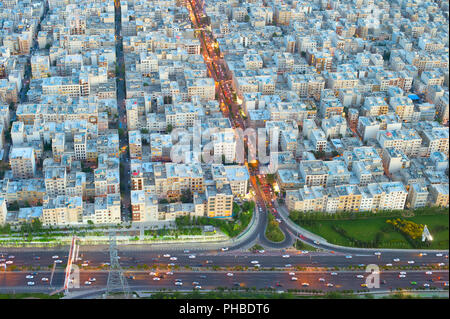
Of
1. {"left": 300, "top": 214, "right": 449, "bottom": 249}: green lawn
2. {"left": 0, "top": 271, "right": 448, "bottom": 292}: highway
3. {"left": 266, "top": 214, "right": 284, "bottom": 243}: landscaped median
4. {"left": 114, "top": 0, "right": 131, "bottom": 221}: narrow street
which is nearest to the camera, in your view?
{"left": 0, "top": 271, "right": 448, "bottom": 292}: highway

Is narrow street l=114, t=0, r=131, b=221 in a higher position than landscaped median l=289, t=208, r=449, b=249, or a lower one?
higher

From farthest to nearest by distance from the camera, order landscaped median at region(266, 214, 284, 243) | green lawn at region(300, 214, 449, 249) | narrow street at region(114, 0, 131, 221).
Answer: narrow street at region(114, 0, 131, 221) < green lawn at region(300, 214, 449, 249) < landscaped median at region(266, 214, 284, 243)

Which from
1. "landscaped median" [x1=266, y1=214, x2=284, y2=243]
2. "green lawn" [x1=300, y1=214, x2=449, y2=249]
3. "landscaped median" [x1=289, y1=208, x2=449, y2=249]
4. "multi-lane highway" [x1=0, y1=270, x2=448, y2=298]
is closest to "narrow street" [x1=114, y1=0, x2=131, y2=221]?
"multi-lane highway" [x1=0, y1=270, x2=448, y2=298]

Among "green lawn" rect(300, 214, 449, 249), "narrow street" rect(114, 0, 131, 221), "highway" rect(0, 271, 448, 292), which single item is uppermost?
"narrow street" rect(114, 0, 131, 221)

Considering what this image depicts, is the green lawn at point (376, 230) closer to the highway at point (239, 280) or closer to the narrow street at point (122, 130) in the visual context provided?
the highway at point (239, 280)

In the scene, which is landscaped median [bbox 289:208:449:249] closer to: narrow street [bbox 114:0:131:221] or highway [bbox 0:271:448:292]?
highway [bbox 0:271:448:292]

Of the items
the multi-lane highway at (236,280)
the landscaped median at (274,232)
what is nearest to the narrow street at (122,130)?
the multi-lane highway at (236,280)

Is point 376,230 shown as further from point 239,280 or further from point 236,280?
point 236,280

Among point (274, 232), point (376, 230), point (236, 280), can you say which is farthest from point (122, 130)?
point (376, 230)
